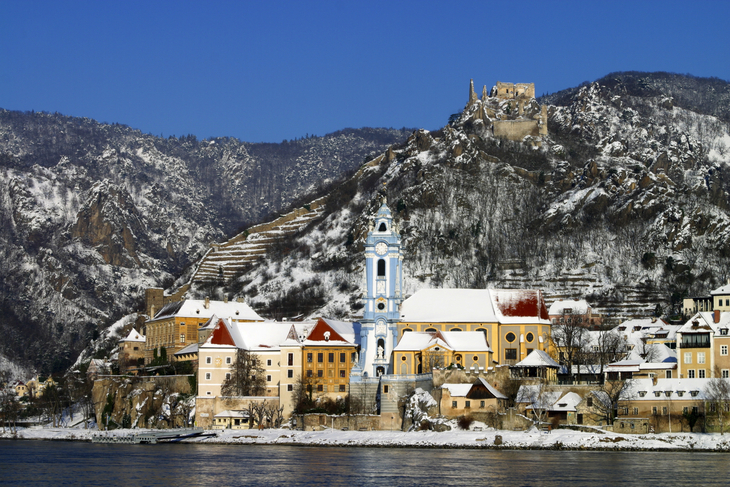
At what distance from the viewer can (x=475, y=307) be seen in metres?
118

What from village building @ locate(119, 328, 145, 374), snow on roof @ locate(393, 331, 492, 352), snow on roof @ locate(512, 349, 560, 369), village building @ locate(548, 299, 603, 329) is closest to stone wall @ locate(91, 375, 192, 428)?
village building @ locate(119, 328, 145, 374)

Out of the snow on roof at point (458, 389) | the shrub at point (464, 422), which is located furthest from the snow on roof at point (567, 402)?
the snow on roof at point (458, 389)

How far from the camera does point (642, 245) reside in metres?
170

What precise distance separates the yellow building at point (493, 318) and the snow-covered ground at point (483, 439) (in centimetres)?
1928

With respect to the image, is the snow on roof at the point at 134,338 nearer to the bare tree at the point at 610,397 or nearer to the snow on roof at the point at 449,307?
the snow on roof at the point at 449,307

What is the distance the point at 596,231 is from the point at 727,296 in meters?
55.8

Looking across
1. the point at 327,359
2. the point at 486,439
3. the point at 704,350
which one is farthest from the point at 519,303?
the point at 486,439

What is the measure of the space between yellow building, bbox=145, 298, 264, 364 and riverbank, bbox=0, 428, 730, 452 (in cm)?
3033

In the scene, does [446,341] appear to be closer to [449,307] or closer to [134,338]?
[449,307]

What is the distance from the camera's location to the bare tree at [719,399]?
86.9 m

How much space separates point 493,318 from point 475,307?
2.65 m

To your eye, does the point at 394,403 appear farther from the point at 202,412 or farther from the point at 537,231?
the point at 537,231

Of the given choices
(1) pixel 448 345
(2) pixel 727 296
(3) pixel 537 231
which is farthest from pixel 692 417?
→ (3) pixel 537 231

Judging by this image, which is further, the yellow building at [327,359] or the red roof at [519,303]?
the red roof at [519,303]
